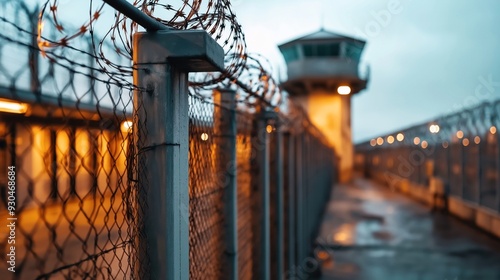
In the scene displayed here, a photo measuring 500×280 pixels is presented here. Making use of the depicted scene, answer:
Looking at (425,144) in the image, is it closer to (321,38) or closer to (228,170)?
(321,38)

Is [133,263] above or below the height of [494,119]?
below

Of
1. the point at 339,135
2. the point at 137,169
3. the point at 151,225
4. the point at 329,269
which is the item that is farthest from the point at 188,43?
the point at 339,135

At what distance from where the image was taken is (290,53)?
3006cm

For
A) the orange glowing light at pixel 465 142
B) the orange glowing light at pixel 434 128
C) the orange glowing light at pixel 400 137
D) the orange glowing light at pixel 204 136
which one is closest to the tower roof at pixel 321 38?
the orange glowing light at pixel 400 137

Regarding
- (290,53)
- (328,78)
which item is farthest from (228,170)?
(290,53)

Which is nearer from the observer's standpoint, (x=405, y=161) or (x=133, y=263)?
(x=133, y=263)

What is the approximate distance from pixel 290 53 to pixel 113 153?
28.6 m

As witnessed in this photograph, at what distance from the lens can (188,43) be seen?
1.56 m

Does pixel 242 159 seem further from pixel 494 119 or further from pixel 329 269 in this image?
pixel 494 119

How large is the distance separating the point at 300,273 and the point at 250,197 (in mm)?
2958

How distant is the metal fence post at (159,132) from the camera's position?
1570 millimetres

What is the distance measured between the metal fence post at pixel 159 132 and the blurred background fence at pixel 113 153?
0.8 inches

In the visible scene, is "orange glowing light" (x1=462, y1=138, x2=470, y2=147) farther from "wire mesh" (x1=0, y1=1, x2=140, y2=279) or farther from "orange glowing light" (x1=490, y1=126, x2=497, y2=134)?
"wire mesh" (x1=0, y1=1, x2=140, y2=279)

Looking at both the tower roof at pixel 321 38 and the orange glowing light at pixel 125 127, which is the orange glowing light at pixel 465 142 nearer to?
the orange glowing light at pixel 125 127
